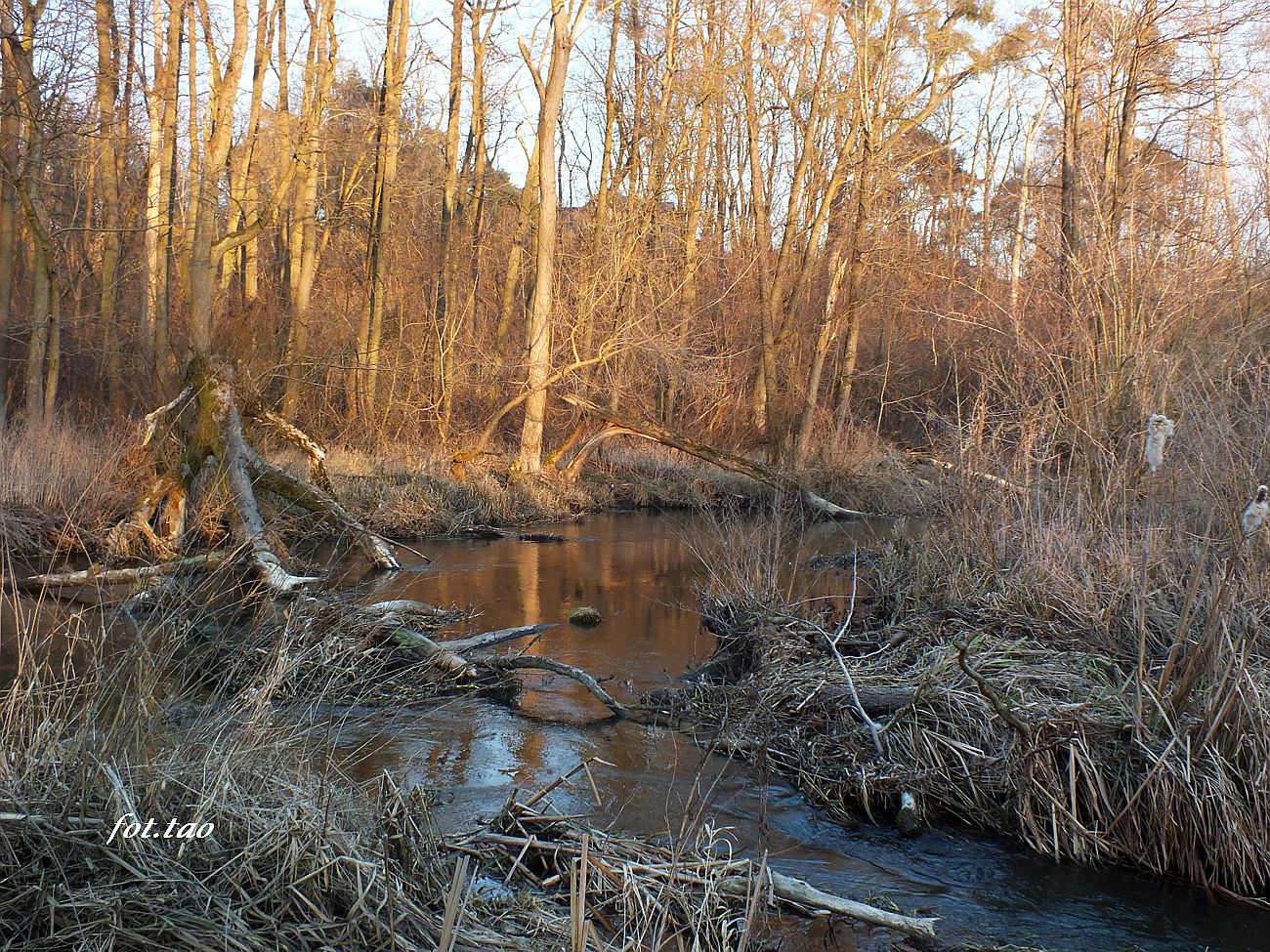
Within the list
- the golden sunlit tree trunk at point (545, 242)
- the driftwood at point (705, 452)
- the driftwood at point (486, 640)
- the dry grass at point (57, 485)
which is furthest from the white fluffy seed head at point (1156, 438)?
the golden sunlit tree trunk at point (545, 242)

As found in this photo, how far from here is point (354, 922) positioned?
3.12 metres

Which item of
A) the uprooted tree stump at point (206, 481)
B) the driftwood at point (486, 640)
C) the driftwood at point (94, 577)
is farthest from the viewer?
the uprooted tree stump at point (206, 481)

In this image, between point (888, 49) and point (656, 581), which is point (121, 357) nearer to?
point (656, 581)

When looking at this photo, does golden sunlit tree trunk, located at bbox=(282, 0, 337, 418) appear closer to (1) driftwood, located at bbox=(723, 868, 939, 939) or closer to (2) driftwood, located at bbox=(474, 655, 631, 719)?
(2) driftwood, located at bbox=(474, 655, 631, 719)

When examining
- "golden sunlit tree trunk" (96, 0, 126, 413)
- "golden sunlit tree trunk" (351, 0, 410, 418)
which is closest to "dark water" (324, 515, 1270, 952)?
"golden sunlit tree trunk" (96, 0, 126, 413)

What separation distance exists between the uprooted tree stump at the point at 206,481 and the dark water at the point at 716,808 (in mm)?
2903

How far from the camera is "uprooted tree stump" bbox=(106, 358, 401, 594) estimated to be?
11109mm

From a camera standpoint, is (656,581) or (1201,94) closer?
(656,581)

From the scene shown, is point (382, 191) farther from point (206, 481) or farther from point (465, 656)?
point (465, 656)

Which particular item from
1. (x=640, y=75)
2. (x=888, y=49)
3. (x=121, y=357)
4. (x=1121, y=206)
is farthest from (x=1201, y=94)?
(x=121, y=357)

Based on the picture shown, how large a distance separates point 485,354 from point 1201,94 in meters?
12.8

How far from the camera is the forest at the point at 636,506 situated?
3.83 m

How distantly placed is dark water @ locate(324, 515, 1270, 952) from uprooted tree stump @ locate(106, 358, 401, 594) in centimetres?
290

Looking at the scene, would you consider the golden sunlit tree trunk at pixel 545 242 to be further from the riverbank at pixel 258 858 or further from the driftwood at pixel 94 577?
the riverbank at pixel 258 858
